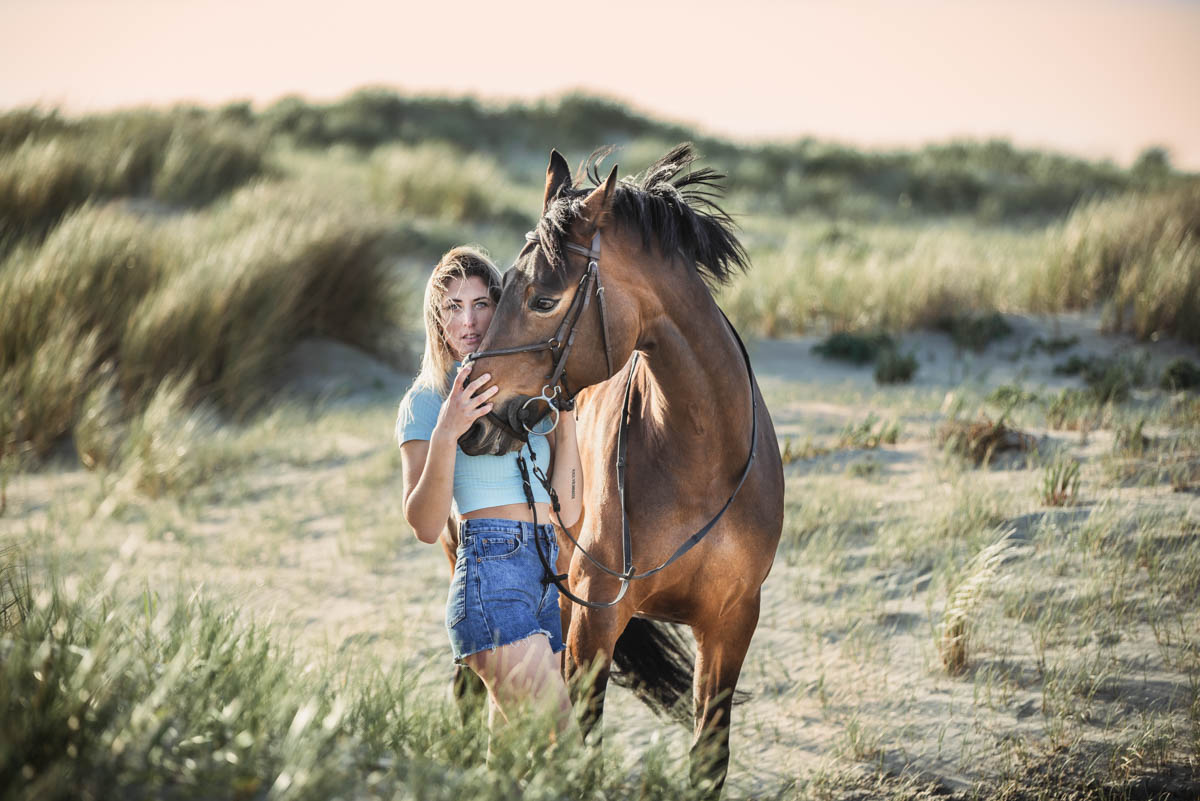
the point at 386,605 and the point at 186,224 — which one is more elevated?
the point at 186,224

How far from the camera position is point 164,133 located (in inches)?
567

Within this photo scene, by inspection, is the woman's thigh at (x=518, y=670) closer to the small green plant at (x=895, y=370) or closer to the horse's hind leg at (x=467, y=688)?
the horse's hind leg at (x=467, y=688)

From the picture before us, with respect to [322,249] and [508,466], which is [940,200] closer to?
[322,249]

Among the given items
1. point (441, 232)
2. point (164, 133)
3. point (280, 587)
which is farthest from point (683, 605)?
point (164, 133)

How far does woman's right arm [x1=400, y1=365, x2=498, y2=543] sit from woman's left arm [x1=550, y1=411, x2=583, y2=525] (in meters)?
0.42

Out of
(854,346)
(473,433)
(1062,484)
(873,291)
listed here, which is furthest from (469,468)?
(873,291)

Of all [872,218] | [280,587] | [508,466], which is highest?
[872,218]

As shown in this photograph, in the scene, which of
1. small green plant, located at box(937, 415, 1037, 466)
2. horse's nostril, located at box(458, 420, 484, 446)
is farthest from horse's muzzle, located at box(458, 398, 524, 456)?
small green plant, located at box(937, 415, 1037, 466)

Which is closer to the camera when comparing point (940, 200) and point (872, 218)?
point (872, 218)

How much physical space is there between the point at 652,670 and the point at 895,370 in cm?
566

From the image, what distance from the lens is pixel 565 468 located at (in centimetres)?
268

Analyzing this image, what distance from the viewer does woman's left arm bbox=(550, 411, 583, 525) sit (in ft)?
8.77

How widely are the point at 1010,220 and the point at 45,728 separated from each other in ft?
74.8

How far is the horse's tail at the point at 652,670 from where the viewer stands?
3.55 m
